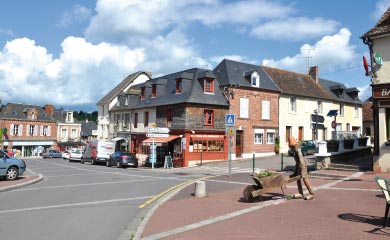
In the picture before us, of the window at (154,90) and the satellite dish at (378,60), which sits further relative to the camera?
the window at (154,90)

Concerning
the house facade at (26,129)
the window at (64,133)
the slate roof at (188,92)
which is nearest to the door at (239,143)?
the slate roof at (188,92)

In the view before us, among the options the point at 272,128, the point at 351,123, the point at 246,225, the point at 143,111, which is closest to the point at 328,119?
the point at 351,123

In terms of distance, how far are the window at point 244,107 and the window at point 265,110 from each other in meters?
1.97

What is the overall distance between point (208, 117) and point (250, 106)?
14.3 ft

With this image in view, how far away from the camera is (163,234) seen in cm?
671

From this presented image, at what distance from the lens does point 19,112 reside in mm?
58594

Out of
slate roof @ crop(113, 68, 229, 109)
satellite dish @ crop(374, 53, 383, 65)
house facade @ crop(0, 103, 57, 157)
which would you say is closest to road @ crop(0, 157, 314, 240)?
satellite dish @ crop(374, 53, 383, 65)

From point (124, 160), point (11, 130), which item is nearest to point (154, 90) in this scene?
point (124, 160)

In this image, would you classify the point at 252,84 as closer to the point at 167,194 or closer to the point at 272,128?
the point at 272,128

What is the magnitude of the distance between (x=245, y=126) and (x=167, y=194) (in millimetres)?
20274

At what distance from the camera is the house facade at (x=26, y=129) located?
55.8 metres

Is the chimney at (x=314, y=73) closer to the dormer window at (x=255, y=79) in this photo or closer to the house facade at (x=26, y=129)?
the dormer window at (x=255, y=79)

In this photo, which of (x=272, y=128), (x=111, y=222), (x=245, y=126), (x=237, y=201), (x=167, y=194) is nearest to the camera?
(x=111, y=222)

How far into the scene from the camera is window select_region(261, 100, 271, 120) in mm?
33219
